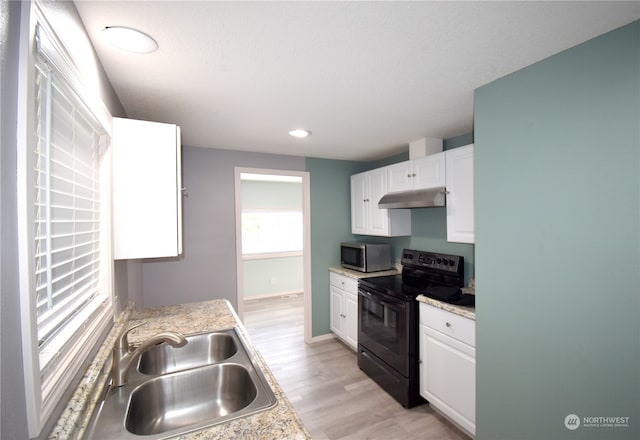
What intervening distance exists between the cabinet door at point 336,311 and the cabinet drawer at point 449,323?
4.36 feet

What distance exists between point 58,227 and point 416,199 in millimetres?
2378

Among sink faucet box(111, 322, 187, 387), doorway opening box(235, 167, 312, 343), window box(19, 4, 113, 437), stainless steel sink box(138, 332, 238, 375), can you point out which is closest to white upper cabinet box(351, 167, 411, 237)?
doorway opening box(235, 167, 312, 343)

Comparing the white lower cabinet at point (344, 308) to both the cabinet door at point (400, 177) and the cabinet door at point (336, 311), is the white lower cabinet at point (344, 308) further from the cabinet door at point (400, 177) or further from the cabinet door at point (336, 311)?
the cabinet door at point (400, 177)

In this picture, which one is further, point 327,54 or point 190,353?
point 190,353

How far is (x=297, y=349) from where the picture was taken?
3.47m

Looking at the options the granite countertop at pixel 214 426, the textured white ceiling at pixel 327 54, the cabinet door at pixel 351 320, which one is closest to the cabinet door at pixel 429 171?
the textured white ceiling at pixel 327 54

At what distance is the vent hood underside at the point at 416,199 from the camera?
237cm

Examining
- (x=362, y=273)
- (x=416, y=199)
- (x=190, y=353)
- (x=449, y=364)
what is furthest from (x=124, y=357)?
(x=362, y=273)

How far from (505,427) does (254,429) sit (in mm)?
1507

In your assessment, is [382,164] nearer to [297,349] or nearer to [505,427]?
[297,349]

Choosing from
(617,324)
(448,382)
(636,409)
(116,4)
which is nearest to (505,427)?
(448,382)

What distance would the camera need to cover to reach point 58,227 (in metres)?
0.93

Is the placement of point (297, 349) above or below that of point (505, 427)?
below

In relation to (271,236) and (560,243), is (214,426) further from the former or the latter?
(271,236)
